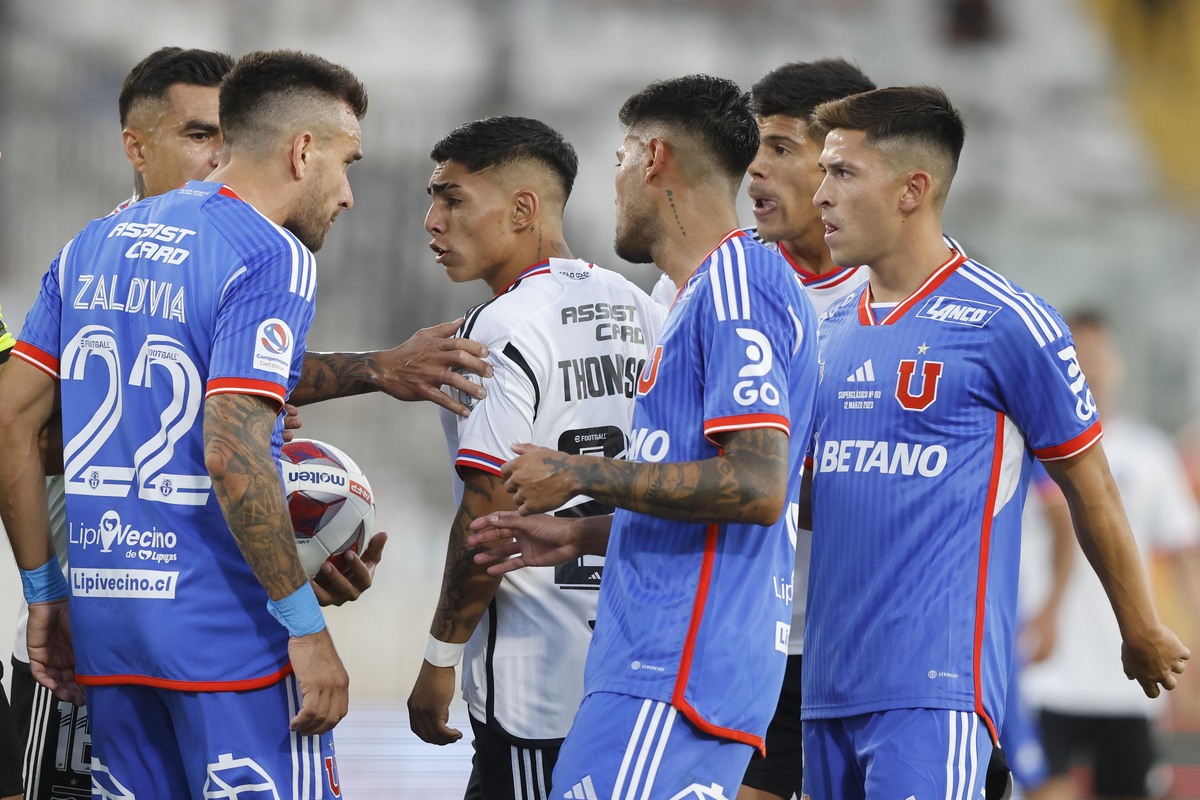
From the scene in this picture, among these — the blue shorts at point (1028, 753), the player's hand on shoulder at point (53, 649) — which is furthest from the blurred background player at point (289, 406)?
the blue shorts at point (1028, 753)

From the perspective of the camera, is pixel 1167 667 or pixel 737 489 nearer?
pixel 737 489

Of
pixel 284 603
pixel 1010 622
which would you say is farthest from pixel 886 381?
pixel 284 603

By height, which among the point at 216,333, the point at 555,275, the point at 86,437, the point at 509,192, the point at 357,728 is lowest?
the point at 357,728

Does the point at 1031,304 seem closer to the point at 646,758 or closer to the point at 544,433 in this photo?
the point at 544,433

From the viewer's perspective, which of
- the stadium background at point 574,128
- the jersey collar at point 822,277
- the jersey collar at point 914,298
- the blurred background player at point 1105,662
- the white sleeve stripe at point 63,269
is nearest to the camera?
the white sleeve stripe at point 63,269

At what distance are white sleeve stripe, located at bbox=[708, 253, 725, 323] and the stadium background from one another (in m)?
8.38

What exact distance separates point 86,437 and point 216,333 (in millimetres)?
366

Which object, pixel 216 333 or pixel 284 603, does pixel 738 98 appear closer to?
pixel 216 333

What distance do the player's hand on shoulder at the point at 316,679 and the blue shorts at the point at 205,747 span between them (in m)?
0.08

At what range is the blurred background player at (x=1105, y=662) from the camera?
6.18 metres

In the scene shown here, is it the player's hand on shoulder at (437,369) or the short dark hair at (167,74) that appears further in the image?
the short dark hair at (167,74)

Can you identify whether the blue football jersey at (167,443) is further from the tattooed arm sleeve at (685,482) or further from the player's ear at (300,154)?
the tattooed arm sleeve at (685,482)

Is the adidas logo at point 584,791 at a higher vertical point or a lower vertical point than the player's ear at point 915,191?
lower

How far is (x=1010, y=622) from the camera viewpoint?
9.63 feet
